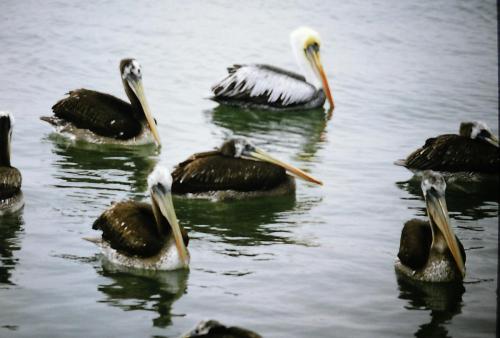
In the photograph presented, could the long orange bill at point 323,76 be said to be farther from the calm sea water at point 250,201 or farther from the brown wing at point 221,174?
the brown wing at point 221,174

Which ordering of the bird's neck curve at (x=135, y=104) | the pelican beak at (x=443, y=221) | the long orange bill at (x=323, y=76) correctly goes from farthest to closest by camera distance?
the long orange bill at (x=323, y=76) < the bird's neck curve at (x=135, y=104) < the pelican beak at (x=443, y=221)

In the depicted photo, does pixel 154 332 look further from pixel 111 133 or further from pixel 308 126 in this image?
pixel 308 126

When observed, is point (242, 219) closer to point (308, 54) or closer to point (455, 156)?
point (455, 156)

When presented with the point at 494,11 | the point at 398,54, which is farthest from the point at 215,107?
the point at 494,11

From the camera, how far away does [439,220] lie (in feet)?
20.4

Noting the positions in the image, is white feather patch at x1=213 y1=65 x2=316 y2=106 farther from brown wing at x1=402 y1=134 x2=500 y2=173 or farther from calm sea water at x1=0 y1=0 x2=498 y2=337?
brown wing at x1=402 y1=134 x2=500 y2=173

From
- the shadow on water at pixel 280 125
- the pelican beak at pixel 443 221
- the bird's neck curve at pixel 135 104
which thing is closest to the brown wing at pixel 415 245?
the pelican beak at pixel 443 221

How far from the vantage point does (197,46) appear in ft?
47.2

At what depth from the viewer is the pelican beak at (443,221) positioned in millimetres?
6164

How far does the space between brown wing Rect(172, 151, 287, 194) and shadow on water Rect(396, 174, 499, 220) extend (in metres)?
1.32

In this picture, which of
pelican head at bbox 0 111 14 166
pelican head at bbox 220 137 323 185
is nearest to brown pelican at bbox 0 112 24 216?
pelican head at bbox 0 111 14 166

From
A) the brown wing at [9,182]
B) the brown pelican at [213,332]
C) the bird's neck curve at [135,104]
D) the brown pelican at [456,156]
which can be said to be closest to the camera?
the brown pelican at [213,332]

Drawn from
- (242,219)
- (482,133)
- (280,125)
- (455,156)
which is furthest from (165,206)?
(280,125)

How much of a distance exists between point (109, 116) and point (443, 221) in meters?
3.93
